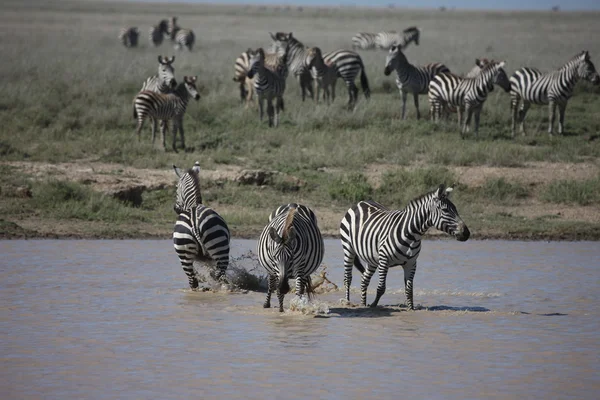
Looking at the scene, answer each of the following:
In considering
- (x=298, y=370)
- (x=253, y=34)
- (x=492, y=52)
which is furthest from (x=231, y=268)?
(x=253, y=34)

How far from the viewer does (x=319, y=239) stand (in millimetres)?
9625

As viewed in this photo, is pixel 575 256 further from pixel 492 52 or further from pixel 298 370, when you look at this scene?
pixel 492 52

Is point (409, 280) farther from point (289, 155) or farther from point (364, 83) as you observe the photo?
point (364, 83)

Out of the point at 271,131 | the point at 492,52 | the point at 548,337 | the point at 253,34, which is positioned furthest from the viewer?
the point at 253,34

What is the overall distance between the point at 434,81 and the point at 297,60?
4.75 metres

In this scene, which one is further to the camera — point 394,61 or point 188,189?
point 394,61

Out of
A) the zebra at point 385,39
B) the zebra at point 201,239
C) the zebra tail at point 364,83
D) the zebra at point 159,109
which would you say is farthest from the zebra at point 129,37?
the zebra at point 201,239

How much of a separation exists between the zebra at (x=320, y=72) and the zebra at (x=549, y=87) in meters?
4.31

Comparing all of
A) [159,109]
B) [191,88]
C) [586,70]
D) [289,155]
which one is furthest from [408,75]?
[159,109]

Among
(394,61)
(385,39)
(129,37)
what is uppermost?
(385,39)

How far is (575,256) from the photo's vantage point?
1277cm

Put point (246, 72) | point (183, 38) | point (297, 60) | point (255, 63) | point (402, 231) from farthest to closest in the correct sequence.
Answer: point (183, 38)
point (297, 60)
point (246, 72)
point (255, 63)
point (402, 231)

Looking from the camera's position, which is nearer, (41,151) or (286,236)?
(286,236)

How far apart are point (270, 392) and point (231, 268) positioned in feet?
14.1
